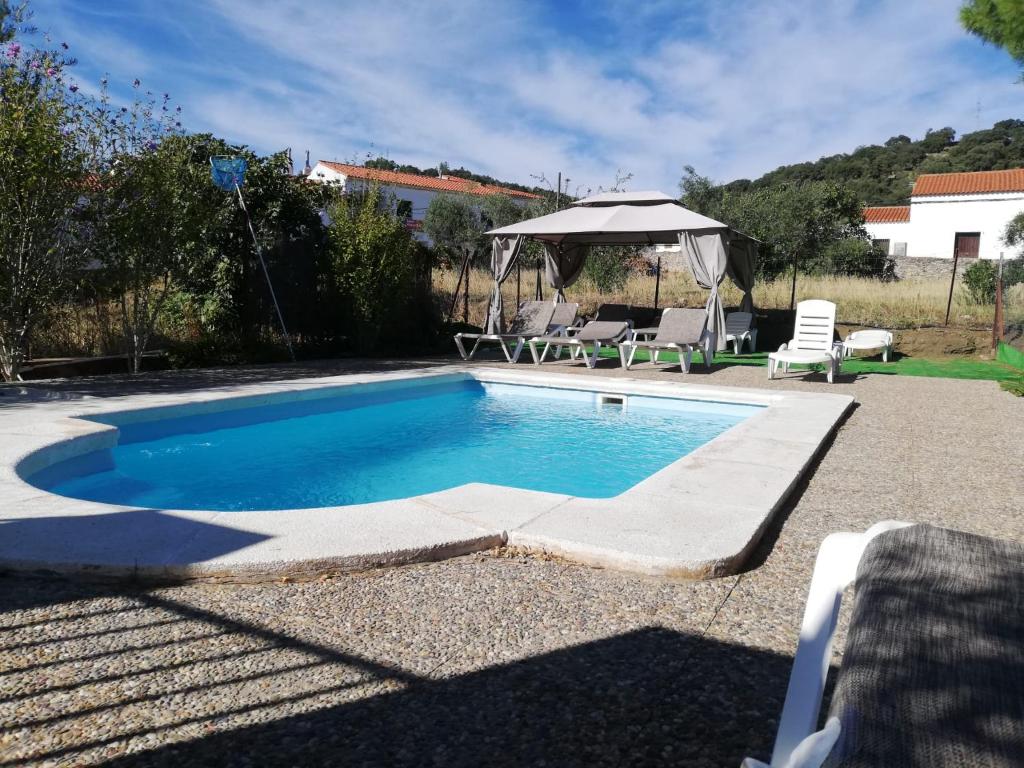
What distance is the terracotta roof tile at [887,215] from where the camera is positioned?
105 feet

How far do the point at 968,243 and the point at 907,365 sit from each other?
74.7ft

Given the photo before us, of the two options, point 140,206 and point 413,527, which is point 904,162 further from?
point 413,527

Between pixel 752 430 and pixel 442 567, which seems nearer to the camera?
pixel 442 567

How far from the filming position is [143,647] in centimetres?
225

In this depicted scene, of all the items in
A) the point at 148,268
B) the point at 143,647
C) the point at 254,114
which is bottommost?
the point at 143,647

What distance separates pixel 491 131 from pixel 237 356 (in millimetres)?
15234

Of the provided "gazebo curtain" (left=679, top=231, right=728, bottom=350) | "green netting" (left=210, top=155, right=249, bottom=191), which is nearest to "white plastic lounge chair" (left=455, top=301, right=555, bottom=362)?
"gazebo curtain" (left=679, top=231, right=728, bottom=350)

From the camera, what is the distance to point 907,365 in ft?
37.9

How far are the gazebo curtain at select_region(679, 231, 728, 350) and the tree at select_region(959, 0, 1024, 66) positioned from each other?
14.2 ft

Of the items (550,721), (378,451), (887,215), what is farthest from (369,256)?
(887,215)

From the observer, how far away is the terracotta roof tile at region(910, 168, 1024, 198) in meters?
28.9

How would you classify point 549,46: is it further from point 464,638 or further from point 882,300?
point 464,638

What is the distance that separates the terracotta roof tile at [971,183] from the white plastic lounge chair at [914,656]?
33726mm

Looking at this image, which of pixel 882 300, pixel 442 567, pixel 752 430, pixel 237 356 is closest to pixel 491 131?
pixel 882 300
